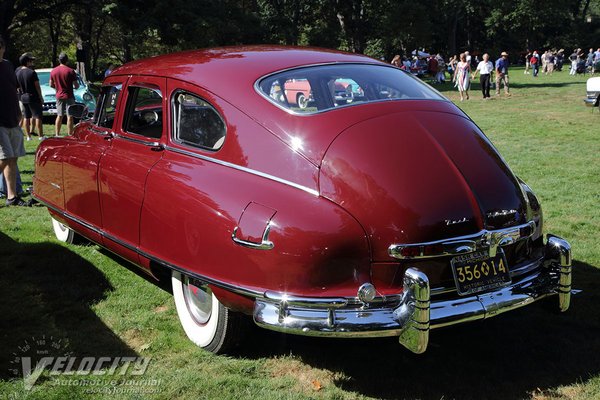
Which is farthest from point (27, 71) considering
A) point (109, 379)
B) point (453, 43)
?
point (453, 43)

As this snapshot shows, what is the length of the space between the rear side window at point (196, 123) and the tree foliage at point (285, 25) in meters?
18.5

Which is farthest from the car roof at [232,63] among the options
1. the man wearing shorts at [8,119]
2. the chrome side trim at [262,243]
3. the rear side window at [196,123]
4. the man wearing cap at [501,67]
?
the man wearing cap at [501,67]

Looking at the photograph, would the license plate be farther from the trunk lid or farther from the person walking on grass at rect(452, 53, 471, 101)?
the person walking on grass at rect(452, 53, 471, 101)

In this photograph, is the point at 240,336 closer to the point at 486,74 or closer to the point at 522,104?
the point at 522,104

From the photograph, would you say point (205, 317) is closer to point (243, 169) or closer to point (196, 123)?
point (243, 169)

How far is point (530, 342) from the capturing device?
3711 mm

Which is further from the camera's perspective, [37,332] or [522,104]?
[522,104]

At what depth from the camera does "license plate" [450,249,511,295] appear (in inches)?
120

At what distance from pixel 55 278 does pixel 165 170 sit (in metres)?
1.93

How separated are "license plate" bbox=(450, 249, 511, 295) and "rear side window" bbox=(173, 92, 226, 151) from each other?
1.57 metres

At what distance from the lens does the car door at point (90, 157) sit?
14.3 ft

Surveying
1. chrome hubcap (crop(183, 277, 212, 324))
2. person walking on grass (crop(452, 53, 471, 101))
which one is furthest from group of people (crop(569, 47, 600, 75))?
chrome hubcap (crop(183, 277, 212, 324))

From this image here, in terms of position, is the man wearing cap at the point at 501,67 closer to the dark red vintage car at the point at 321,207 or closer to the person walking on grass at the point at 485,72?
the person walking on grass at the point at 485,72

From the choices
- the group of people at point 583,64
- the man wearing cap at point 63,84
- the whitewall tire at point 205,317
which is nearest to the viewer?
the whitewall tire at point 205,317
